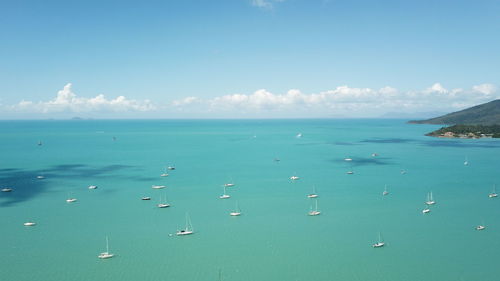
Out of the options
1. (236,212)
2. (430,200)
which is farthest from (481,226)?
(236,212)

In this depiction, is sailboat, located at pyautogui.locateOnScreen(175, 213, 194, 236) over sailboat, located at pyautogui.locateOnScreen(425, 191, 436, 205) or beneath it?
beneath

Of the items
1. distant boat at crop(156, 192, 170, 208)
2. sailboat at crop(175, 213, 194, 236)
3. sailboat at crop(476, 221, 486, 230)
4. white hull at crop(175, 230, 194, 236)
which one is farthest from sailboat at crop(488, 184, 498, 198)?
distant boat at crop(156, 192, 170, 208)

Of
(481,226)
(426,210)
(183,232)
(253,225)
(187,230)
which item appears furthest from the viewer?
(426,210)

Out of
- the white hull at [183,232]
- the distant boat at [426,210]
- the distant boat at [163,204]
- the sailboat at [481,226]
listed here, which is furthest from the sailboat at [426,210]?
the distant boat at [163,204]

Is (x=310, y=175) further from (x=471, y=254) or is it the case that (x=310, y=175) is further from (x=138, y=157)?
(x=138, y=157)

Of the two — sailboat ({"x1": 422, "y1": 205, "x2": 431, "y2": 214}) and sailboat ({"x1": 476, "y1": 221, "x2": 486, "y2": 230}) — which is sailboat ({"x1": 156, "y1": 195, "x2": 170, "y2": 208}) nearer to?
sailboat ({"x1": 422, "y1": 205, "x2": 431, "y2": 214})

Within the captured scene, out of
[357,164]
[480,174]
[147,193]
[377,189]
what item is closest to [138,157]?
[147,193]

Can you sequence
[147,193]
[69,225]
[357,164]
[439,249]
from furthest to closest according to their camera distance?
[357,164], [147,193], [69,225], [439,249]

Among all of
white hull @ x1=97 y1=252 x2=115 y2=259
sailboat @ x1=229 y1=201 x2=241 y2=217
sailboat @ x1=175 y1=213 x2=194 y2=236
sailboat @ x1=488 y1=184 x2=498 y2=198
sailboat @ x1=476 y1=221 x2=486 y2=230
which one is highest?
sailboat @ x1=488 y1=184 x2=498 y2=198

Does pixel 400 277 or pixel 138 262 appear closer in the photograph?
pixel 400 277

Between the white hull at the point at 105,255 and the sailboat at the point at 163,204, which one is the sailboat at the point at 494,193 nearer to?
the sailboat at the point at 163,204

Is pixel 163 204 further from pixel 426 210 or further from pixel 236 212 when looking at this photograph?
pixel 426 210
